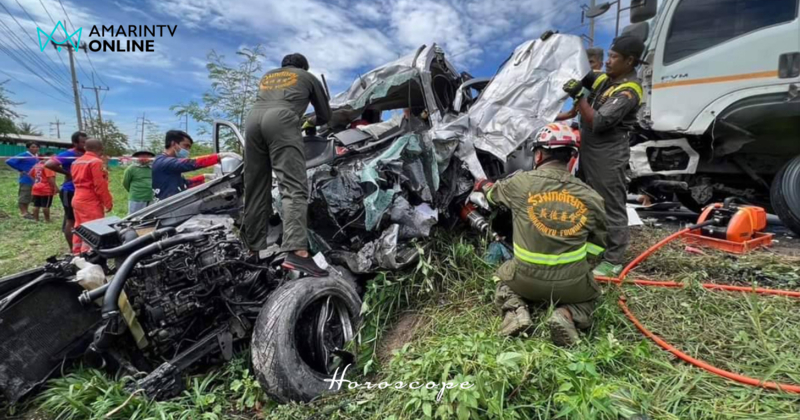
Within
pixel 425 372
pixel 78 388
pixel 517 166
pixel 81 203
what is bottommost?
pixel 78 388

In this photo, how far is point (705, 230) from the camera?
3.44 meters

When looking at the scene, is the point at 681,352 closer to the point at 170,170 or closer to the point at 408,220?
the point at 408,220

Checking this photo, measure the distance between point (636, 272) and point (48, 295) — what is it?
3941mm

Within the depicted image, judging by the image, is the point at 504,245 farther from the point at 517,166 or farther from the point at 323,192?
the point at 323,192

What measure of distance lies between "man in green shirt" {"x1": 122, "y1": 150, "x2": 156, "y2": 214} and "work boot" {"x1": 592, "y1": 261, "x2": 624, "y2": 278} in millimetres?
5203

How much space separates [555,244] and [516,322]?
1.66ft

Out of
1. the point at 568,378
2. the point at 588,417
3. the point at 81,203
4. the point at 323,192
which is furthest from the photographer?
the point at 81,203

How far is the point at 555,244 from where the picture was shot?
227 cm

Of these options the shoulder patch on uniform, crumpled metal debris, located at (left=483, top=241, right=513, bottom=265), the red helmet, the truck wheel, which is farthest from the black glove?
the truck wheel

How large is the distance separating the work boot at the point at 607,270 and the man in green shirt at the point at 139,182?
520 cm

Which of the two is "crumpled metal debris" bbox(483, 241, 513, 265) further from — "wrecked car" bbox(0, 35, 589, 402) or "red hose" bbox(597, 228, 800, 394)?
"red hose" bbox(597, 228, 800, 394)

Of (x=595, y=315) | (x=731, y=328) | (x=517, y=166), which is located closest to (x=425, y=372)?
(x=595, y=315)

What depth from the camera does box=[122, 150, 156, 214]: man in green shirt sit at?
5.00 metres

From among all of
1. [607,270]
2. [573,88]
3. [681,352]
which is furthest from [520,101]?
[681,352]
